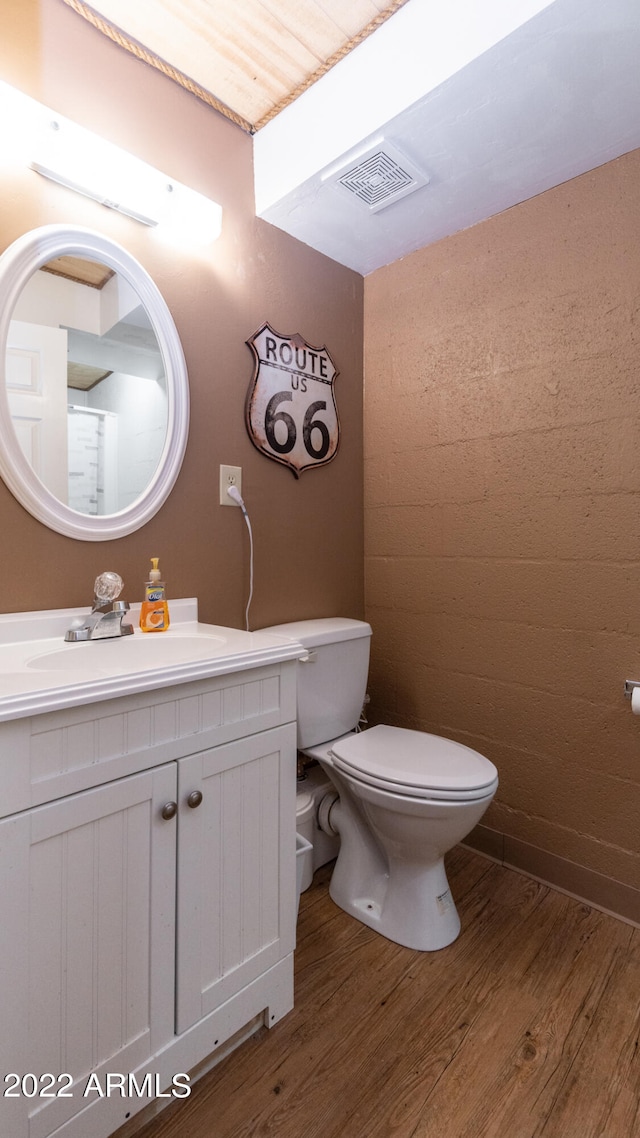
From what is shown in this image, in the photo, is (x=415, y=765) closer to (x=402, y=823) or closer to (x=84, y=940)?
(x=402, y=823)

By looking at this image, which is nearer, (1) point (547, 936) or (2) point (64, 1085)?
(2) point (64, 1085)

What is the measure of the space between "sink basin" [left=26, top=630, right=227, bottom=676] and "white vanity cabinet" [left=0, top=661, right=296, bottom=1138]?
6cm

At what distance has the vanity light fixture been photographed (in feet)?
3.96

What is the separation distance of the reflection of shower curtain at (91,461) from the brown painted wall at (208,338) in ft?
0.34

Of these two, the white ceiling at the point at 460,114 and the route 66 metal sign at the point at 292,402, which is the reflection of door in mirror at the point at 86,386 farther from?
the white ceiling at the point at 460,114

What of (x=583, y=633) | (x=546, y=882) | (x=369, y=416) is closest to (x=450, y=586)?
(x=583, y=633)

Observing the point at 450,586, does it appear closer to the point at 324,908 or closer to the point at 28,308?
the point at 324,908

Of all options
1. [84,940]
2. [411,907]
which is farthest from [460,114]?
[411,907]

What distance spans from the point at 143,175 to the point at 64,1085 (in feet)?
6.10

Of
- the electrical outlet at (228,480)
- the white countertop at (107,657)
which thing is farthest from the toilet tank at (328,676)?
the electrical outlet at (228,480)

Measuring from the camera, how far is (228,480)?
1658mm

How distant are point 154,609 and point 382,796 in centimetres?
74

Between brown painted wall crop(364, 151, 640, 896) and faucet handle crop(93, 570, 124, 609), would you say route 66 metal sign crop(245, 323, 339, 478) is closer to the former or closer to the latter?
brown painted wall crop(364, 151, 640, 896)

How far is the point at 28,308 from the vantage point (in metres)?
1.25
